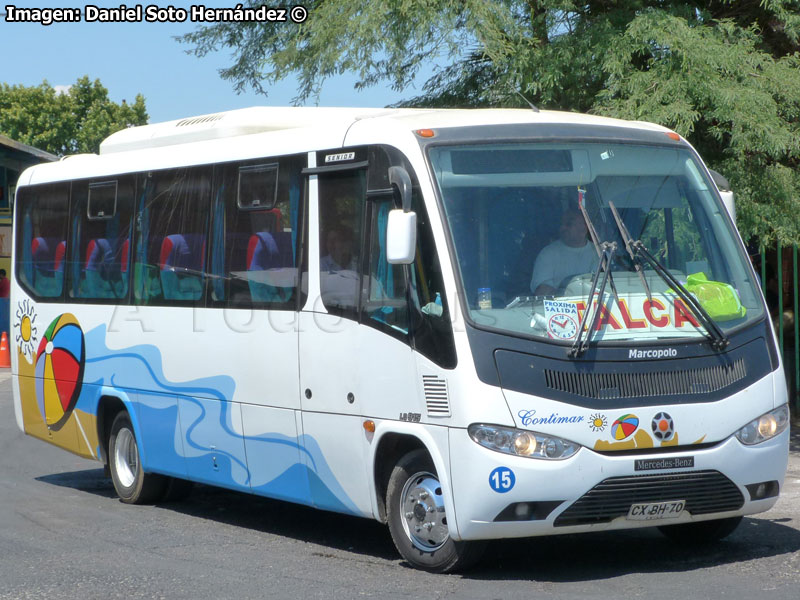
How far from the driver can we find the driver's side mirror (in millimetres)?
755

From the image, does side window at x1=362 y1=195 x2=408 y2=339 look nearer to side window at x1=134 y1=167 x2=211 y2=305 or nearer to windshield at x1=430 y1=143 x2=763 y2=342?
windshield at x1=430 y1=143 x2=763 y2=342

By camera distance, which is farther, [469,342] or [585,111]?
[585,111]

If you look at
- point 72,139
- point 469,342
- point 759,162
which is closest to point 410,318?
point 469,342

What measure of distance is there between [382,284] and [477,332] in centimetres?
92

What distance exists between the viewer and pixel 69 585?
24.5 ft

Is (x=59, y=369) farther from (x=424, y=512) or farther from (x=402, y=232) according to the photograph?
(x=402, y=232)

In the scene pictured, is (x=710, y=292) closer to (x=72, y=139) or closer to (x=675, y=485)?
(x=675, y=485)

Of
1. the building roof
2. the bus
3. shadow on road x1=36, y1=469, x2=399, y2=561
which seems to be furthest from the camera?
the building roof

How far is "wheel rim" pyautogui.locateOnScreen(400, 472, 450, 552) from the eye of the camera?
7461mm

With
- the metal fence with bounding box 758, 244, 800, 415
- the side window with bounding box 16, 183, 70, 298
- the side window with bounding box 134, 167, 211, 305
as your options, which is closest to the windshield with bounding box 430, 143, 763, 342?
the side window with bounding box 134, 167, 211, 305

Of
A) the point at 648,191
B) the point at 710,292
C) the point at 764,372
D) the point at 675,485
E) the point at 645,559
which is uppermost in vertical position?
the point at 648,191

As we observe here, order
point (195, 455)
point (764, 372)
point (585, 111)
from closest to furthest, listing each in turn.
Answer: point (764, 372) < point (195, 455) < point (585, 111)

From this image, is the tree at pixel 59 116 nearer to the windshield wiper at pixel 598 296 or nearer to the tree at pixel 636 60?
the tree at pixel 636 60

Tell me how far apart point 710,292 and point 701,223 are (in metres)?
0.53
